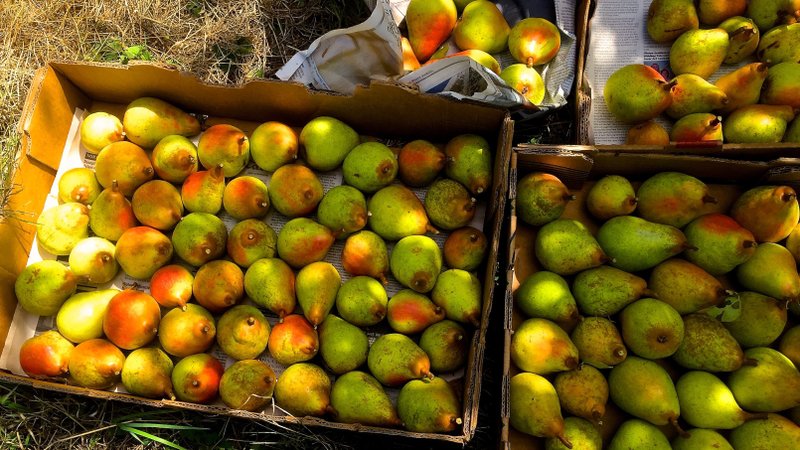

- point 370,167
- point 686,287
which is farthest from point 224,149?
point 686,287

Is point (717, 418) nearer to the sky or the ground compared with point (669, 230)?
nearer to the ground

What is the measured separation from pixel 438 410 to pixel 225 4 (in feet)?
8.38

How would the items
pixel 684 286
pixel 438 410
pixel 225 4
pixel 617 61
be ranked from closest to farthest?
pixel 438 410, pixel 684 286, pixel 617 61, pixel 225 4

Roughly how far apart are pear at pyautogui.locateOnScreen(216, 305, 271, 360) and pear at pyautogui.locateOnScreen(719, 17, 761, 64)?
2340mm

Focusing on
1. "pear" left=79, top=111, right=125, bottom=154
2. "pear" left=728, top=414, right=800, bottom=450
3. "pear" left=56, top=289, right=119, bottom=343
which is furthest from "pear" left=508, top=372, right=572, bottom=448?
"pear" left=79, top=111, right=125, bottom=154

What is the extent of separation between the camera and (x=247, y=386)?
210 centimetres

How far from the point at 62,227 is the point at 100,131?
1.47 ft

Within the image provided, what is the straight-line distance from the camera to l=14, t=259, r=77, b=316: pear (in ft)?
7.58

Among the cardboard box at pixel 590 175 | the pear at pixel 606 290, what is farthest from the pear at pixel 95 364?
the pear at pixel 606 290

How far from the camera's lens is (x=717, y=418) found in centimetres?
202

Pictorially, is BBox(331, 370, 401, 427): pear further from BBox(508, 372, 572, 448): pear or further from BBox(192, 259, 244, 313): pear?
BBox(192, 259, 244, 313): pear

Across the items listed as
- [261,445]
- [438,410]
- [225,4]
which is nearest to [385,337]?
[438,410]

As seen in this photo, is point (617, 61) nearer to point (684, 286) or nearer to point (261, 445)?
point (684, 286)

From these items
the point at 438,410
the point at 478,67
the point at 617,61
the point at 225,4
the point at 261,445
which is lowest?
the point at 261,445
